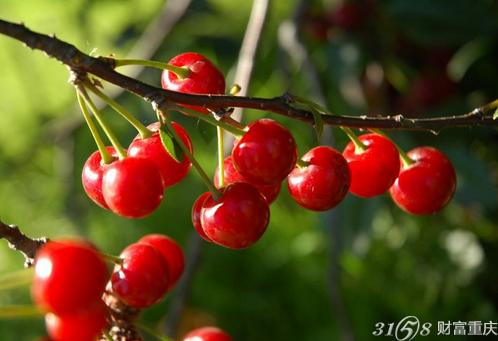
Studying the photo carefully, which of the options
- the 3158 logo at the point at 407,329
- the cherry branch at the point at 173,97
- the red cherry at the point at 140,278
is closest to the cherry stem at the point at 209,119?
the cherry branch at the point at 173,97

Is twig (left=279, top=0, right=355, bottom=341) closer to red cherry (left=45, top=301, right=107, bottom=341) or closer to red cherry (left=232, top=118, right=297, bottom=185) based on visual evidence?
red cherry (left=232, top=118, right=297, bottom=185)

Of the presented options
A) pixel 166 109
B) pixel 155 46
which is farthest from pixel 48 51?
pixel 155 46

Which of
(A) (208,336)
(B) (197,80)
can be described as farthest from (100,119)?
(A) (208,336)

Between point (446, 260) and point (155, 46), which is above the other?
point (155, 46)

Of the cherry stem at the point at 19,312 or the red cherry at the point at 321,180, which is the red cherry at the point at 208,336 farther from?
the cherry stem at the point at 19,312

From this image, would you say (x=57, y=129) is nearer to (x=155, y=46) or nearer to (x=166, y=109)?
(x=155, y=46)

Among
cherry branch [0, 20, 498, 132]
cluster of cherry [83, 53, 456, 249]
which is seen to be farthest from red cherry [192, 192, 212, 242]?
cherry branch [0, 20, 498, 132]
